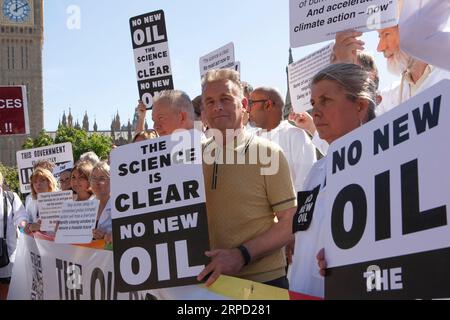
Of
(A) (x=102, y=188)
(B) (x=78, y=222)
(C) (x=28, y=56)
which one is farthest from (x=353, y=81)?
(C) (x=28, y=56)

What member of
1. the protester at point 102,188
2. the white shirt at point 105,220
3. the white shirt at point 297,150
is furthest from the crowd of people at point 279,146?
the white shirt at point 297,150

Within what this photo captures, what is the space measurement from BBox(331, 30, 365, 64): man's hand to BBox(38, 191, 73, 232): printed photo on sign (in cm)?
271

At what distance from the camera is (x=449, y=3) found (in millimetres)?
2043

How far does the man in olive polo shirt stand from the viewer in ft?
11.0

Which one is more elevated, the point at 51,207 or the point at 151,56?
the point at 151,56

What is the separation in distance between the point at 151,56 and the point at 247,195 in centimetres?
405

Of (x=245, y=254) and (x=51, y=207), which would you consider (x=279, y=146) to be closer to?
(x=245, y=254)

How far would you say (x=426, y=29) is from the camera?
2.08m

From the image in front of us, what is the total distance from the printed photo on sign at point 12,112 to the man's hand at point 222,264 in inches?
206

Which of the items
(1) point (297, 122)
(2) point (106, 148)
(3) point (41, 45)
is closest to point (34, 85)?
(3) point (41, 45)

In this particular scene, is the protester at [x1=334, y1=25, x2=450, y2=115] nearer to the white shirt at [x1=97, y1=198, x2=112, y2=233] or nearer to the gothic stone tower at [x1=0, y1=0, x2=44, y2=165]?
the white shirt at [x1=97, y1=198, x2=112, y2=233]

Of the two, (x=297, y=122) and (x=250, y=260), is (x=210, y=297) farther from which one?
(x=297, y=122)

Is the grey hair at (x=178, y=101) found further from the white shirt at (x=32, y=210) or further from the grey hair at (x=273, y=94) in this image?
the white shirt at (x=32, y=210)

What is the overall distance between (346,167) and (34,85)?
3481 inches
